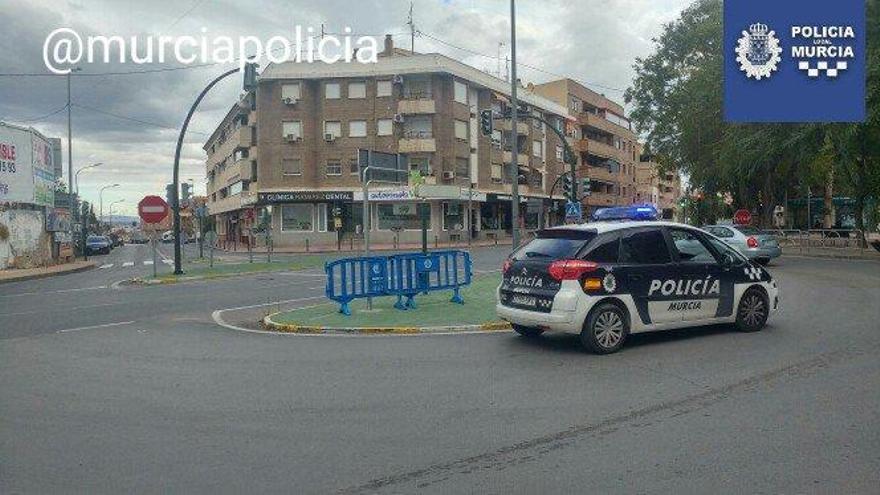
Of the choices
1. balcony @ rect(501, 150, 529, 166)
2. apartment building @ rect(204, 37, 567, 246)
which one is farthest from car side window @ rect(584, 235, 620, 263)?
balcony @ rect(501, 150, 529, 166)

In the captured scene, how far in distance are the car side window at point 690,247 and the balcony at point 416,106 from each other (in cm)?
4164

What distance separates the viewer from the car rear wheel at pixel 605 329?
27.5 feet

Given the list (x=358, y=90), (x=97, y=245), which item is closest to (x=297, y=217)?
(x=358, y=90)

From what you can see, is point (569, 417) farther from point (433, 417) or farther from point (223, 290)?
point (223, 290)

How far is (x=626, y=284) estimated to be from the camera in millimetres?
8633

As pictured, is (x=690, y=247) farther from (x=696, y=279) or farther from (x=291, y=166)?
(x=291, y=166)

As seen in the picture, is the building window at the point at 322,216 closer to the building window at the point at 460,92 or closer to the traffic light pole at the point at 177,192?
the building window at the point at 460,92

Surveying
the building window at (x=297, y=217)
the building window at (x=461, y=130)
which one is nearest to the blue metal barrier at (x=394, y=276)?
the building window at (x=297, y=217)

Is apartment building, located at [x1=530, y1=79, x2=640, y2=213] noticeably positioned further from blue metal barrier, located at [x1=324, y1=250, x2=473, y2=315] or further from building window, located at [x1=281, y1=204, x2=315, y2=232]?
blue metal barrier, located at [x1=324, y1=250, x2=473, y2=315]

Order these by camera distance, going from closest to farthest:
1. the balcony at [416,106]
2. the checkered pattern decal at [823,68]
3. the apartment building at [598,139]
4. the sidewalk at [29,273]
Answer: the checkered pattern decal at [823,68], the sidewalk at [29,273], the balcony at [416,106], the apartment building at [598,139]

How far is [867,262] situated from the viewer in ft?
79.5

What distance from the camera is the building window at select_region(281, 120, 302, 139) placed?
50.5m

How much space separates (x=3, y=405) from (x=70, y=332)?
5.20 m

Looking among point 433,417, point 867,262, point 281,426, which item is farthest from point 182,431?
point 867,262
